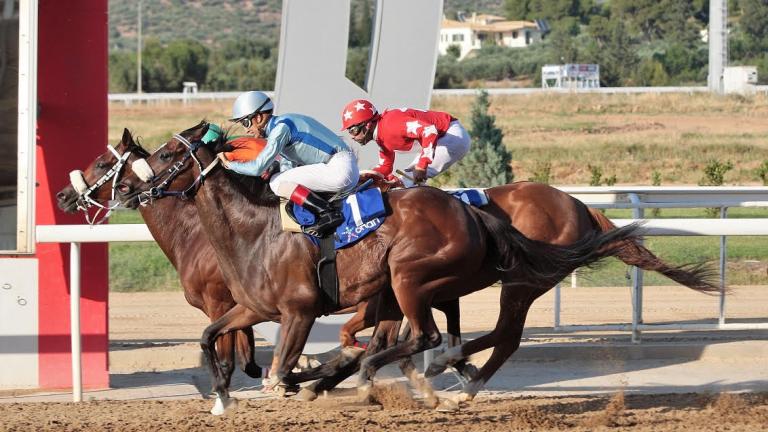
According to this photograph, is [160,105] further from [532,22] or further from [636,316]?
[532,22]

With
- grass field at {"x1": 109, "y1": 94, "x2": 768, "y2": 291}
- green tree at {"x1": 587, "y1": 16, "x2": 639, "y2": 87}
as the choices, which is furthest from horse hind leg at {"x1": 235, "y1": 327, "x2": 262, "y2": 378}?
green tree at {"x1": 587, "y1": 16, "x2": 639, "y2": 87}

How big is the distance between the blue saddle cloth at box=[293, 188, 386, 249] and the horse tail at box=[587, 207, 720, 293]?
53.8 inches

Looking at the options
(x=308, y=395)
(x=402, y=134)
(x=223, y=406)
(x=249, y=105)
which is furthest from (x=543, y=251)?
(x=223, y=406)

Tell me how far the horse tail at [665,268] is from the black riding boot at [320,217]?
60.1 inches

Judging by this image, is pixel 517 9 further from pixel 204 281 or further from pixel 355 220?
pixel 355 220

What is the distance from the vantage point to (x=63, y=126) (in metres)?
6.41

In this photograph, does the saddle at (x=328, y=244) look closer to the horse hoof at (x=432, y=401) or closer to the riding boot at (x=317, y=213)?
the riding boot at (x=317, y=213)

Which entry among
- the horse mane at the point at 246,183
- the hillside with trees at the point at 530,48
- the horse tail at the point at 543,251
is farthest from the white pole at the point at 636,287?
the hillside with trees at the point at 530,48

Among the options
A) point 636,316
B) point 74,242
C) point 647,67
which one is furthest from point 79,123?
point 647,67

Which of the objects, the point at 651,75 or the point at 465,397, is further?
the point at 651,75

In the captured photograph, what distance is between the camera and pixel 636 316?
7363 mm

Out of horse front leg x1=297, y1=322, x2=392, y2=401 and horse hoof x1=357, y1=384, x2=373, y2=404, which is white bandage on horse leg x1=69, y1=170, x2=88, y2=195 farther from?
horse hoof x1=357, y1=384, x2=373, y2=404

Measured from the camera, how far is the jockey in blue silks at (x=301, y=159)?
208 inches

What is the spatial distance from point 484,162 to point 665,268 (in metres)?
12.7
